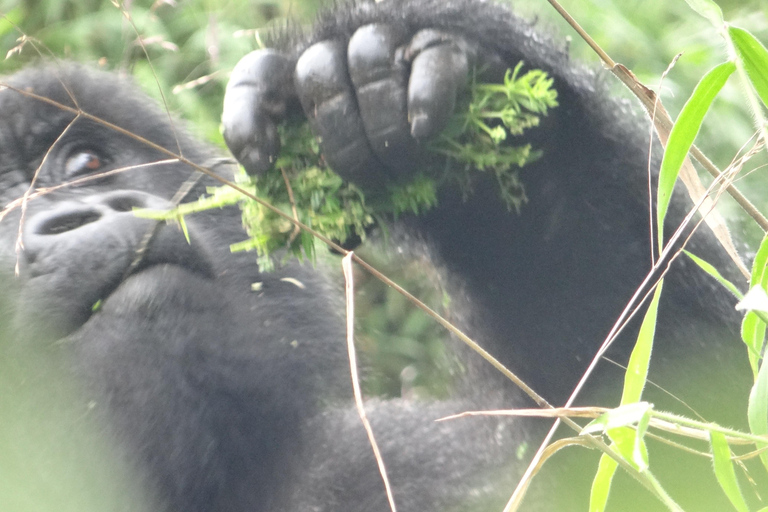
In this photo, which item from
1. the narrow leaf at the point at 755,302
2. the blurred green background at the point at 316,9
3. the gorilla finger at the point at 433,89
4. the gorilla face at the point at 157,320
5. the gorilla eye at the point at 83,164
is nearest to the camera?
the narrow leaf at the point at 755,302

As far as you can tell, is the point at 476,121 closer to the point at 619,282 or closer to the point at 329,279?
the point at 619,282

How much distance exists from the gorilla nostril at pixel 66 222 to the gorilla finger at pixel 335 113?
1.39 feet

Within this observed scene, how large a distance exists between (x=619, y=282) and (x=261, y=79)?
0.66m

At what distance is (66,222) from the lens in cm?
129

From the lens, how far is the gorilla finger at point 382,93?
1090 mm

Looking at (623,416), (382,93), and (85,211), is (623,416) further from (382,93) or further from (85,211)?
(85,211)

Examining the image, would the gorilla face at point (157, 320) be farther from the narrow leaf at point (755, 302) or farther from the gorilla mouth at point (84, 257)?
the narrow leaf at point (755, 302)

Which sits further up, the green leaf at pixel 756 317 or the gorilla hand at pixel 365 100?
the green leaf at pixel 756 317

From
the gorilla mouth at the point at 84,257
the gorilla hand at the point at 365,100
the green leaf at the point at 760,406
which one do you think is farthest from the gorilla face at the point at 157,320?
the green leaf at the point at 760,406

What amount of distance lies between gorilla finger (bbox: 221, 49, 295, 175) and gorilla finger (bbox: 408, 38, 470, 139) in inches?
8.5

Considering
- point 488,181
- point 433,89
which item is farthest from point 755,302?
point 488,181

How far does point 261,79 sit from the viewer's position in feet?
3.85

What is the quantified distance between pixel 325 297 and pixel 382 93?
63 centimetres

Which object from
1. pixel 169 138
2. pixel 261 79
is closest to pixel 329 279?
pixel 169 138
